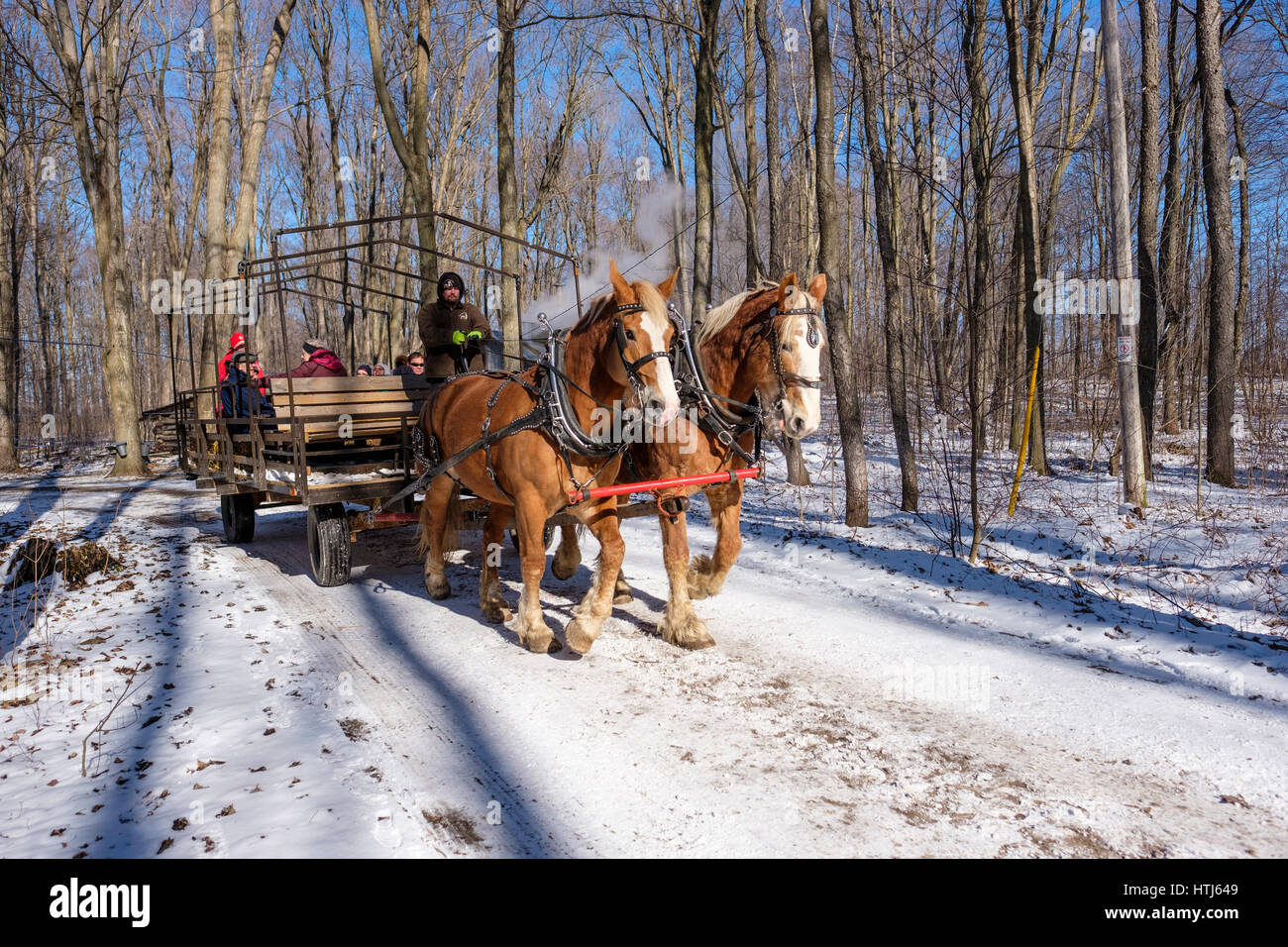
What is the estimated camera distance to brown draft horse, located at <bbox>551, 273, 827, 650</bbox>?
454cm

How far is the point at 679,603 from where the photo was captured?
4930 mm

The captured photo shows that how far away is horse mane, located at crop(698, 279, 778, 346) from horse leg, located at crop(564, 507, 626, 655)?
1.42 metres

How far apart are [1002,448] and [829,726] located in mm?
13801

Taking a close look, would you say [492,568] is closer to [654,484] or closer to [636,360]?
[654,484]

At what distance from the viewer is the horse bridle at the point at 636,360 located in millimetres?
4016

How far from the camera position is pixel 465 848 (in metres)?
2.67

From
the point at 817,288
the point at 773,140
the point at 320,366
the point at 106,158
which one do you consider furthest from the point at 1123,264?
the point at 106,158

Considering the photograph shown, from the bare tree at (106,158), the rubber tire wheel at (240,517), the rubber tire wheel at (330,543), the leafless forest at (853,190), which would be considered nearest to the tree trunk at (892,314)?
the leafless forest at (853,190)

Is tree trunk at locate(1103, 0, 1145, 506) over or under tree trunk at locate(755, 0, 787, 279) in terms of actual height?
under

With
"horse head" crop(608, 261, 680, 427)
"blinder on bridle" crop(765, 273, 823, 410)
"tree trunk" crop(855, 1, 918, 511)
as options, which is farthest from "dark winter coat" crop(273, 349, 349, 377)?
"tree trunk" crop(855, 1, 918, 511)

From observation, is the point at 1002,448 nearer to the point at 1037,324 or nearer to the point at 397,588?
the point at 1037,324

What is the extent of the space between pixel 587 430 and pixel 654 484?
1.78ft

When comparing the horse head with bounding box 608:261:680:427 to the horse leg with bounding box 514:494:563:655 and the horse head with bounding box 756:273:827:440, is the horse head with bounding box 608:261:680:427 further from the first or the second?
the horse leg with bounding box 514:494:563:655
